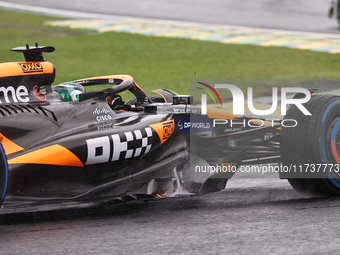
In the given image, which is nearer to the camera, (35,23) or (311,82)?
(311,82)

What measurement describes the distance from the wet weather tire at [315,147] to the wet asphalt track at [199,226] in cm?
16

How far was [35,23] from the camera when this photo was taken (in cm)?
1672

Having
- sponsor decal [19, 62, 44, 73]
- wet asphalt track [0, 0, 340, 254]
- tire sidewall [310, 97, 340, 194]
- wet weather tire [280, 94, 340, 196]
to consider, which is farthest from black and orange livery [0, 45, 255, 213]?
tire sidewall [310, 97, 340, 194]

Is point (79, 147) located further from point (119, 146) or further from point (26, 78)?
point (26, 78)

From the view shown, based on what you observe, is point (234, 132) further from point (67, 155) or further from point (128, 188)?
point (67, 155)

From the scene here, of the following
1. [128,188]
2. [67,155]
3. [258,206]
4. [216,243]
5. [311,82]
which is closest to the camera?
[216,243]

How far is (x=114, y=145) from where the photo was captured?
12.2 feet

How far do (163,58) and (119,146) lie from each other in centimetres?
1022

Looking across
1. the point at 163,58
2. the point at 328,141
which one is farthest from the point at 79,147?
the point at 163,58

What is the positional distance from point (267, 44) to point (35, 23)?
23.5ft

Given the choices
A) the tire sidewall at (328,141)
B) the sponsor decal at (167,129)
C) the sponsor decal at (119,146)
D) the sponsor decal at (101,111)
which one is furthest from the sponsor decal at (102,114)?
the tire sidewall at (328,141)

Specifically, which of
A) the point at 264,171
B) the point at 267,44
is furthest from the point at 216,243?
the point at 267,44

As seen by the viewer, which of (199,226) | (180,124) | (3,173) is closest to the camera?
(3,173)

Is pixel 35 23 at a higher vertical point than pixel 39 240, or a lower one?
higher
